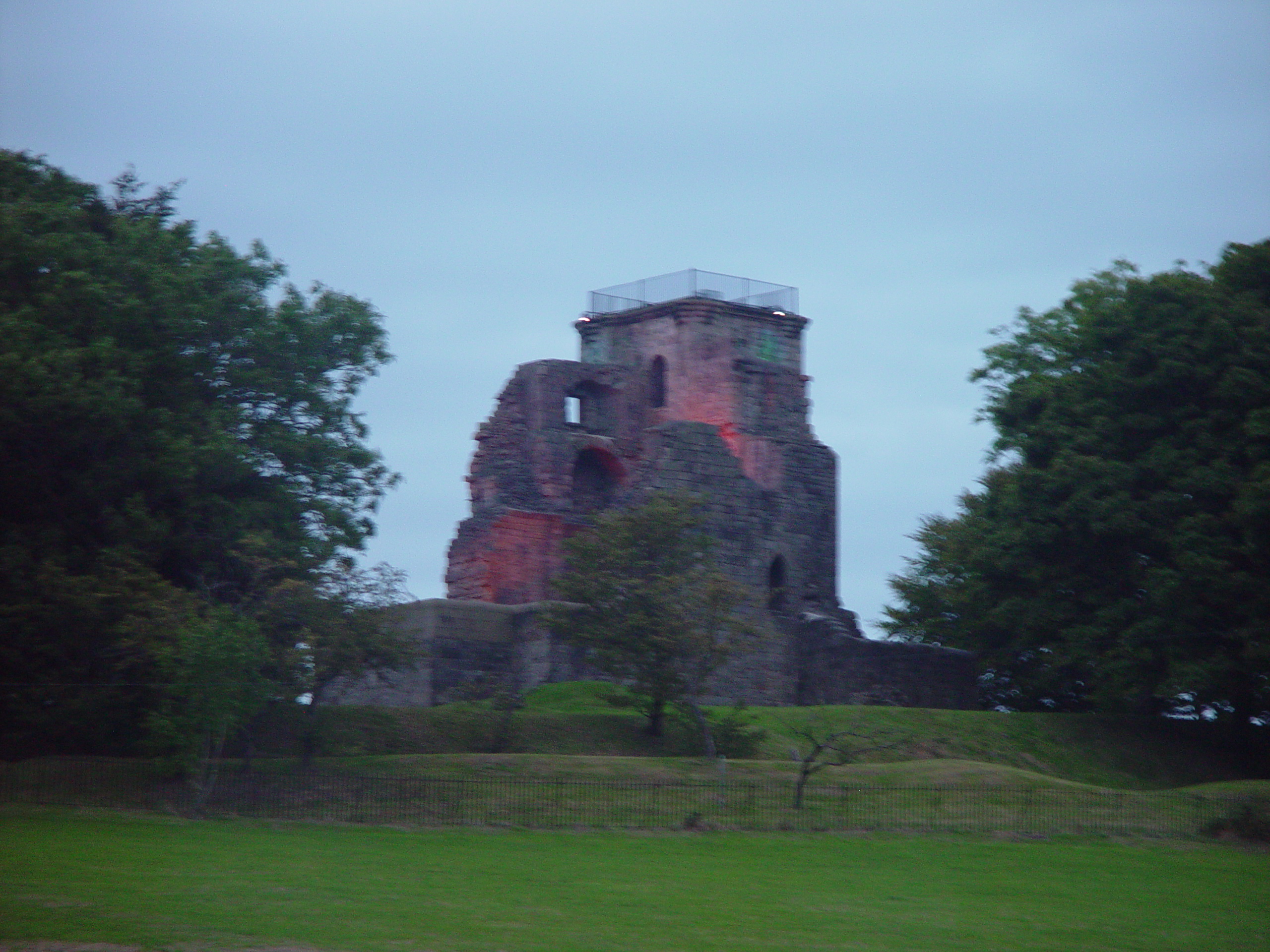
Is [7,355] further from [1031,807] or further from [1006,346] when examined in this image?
[1006,346]

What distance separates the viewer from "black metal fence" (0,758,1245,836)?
19.3 m

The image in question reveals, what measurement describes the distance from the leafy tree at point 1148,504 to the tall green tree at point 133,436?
11.8 meters

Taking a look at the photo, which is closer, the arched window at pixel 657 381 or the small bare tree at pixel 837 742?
the small bare tree at pixel 837 742

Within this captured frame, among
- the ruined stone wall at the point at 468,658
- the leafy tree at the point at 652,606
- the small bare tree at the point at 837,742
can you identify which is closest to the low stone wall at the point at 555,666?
the ruined stone wall at the point at 468,658

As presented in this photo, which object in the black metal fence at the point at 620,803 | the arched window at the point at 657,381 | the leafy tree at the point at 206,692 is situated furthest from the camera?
the arched window at the point at 657,381

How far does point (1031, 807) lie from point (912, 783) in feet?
6.22

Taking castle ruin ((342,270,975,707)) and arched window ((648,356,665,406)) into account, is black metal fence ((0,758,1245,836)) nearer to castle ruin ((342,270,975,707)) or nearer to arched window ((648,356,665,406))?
castle ruin ((342,270,975,707))

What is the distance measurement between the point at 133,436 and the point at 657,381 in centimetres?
1884

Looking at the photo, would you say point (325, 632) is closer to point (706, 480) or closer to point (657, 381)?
point (706, 480)

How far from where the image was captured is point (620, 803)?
19.7 metres

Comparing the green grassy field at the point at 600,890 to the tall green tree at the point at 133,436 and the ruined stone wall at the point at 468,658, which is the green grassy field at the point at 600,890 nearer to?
the tall green tree at the point at 133,436

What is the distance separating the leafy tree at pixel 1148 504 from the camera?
84.7 ft

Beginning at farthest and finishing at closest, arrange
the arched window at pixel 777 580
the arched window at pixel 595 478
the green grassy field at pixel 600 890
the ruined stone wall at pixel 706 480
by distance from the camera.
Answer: the arched window at pixel 595 478 → the arched window at pixel 777 580 → the ruined stone wall at pixel 706 480 → the green grassy field at pixel 600 890

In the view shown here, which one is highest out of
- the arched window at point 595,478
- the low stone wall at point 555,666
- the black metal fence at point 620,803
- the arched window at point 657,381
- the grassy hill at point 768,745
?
the arched window at point 657,381
